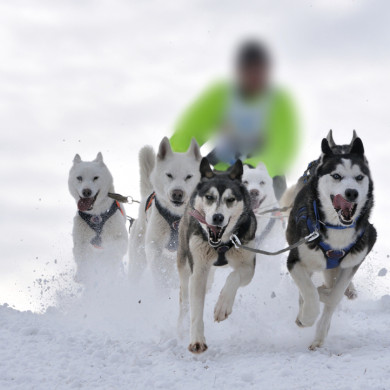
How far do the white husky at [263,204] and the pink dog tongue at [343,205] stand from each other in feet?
8.80

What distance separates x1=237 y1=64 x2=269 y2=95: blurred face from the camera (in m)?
6.78

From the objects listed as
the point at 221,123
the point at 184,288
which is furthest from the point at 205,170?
the point at 221,123

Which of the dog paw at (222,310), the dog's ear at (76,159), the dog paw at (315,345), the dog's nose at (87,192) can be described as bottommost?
the dog paw at (315,345)

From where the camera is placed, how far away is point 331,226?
4.59m

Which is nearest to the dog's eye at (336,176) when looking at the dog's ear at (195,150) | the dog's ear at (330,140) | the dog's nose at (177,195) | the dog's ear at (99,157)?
the dog's ear at (330,140)

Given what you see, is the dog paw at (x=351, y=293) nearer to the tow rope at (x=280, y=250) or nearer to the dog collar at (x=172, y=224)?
the tow rope at (x=280, y=250)

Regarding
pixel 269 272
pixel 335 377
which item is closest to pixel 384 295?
pixel 269 272

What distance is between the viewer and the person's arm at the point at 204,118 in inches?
296

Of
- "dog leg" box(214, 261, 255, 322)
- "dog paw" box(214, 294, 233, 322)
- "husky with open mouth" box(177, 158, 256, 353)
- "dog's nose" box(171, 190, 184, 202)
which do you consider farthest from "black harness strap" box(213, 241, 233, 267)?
"dog's nose" box(171, 190, 184, 202)

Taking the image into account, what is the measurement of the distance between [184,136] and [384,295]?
3.05m

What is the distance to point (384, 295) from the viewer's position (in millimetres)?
6980

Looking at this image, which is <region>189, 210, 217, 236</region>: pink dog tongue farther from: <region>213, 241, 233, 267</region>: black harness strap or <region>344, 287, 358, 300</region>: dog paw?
<region>344, 287, 358, 300</region>: dog paw

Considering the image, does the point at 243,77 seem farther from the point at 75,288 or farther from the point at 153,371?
the point at 153,371

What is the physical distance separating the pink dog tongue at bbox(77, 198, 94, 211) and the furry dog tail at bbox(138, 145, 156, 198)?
71cm
